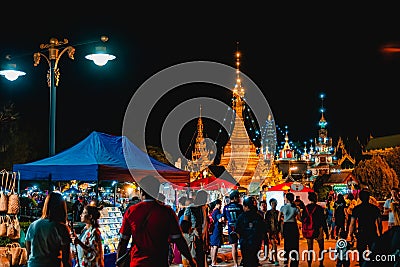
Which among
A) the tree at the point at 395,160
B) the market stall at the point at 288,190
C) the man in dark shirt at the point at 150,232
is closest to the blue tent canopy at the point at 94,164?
the man in dark shirt at the point at 150,232

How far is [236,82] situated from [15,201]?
97.6m

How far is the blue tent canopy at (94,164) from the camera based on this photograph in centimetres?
1130

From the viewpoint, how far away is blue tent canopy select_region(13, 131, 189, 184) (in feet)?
37.1

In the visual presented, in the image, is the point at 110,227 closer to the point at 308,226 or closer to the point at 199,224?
the point at 199,224

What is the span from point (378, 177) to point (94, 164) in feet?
153

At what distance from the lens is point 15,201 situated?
998cm

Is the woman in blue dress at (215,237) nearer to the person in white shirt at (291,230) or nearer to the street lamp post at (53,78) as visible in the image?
the person in white shirt at (291,230)

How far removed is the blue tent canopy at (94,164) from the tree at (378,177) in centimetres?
4346

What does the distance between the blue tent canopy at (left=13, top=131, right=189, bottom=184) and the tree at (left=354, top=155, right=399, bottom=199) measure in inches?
1711

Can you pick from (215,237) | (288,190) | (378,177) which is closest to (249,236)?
(215,237)

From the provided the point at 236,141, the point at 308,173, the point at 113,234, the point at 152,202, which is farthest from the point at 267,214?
the point at 308,173

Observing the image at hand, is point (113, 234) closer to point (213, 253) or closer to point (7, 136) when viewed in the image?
point (213, 253)

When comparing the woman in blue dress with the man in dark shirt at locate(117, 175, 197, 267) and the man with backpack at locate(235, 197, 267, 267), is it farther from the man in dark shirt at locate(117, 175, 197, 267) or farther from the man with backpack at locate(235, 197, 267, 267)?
the man in dark shirt at locate(117, 175, 197, 267)

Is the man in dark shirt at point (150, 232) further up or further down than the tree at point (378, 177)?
further down
